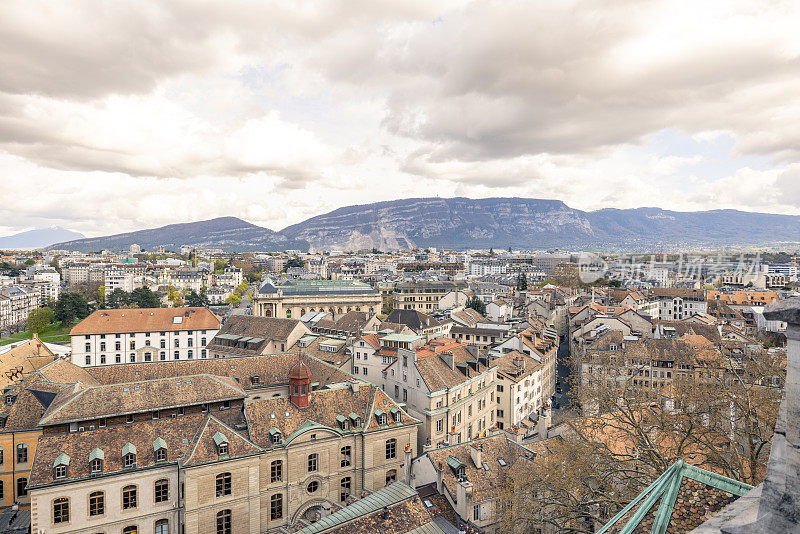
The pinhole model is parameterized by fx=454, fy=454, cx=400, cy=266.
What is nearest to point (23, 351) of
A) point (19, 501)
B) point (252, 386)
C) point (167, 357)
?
point (167, 357)

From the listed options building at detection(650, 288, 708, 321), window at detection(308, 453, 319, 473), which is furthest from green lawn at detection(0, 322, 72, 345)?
building at detection(650, 288, 708, 321)

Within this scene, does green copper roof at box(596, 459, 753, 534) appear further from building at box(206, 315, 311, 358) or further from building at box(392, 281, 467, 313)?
building at box(392, 281, 467, 313)

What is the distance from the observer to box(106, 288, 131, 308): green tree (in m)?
132

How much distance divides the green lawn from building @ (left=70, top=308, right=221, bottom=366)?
155 feet

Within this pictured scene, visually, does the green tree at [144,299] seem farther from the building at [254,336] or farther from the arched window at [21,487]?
the arched window at [21,487]

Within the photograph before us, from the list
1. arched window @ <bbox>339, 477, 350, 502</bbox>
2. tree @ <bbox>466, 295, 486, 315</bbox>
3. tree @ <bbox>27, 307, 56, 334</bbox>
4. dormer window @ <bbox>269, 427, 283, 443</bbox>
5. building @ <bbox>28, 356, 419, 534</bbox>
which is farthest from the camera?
tree @ <bbox>466, 295, 486, 315</bbox>

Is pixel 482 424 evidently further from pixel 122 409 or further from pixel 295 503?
pixel 122 409

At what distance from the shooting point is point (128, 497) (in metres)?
31.5

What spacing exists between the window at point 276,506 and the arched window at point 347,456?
18.5ft

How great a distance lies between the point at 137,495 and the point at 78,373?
20.3m

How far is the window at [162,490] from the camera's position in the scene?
32156mm

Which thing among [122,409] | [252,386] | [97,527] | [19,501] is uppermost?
[122,409]

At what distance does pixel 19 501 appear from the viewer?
37906 mm

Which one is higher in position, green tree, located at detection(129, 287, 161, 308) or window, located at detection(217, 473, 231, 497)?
green tree, located at detection(129, 287, 161, 308)
